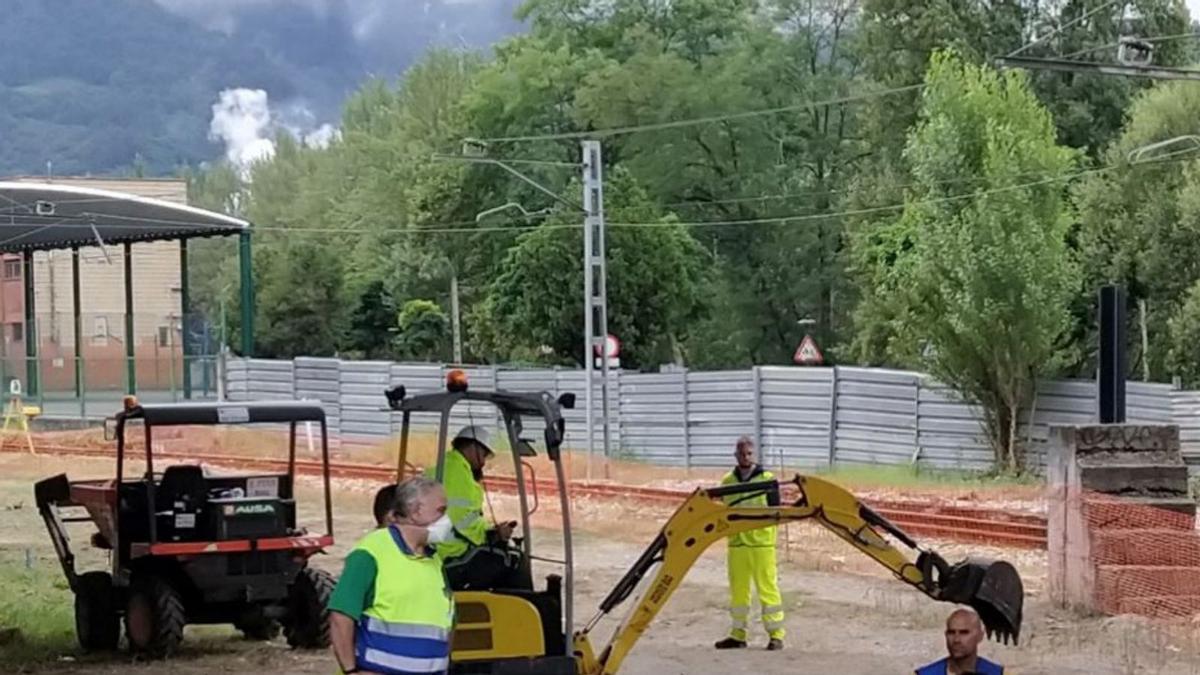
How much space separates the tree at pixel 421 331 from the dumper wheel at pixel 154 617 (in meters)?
55.0

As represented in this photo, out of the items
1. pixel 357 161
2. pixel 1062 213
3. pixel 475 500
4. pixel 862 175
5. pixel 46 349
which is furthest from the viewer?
pixel 357 161

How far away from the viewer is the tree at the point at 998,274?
34.3 metres

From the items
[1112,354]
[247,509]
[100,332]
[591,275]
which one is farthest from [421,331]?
[247,509]

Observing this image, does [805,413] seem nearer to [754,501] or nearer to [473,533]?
[754,501]

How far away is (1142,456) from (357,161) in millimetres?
98588

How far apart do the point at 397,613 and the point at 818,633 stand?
9308mm

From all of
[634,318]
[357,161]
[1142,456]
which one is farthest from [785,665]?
[357,161]

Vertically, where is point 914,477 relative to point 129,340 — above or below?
below

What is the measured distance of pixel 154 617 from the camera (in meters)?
14.2

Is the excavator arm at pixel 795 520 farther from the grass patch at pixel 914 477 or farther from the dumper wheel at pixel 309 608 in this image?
the grass patch at pixel 914 477

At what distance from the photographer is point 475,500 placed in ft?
33.7

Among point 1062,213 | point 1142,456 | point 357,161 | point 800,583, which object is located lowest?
point 800,583

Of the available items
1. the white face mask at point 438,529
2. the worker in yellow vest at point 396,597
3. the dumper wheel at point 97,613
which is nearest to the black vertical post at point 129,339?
the dumper wheel at point 97,613

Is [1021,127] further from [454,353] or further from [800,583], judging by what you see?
[454,353]
